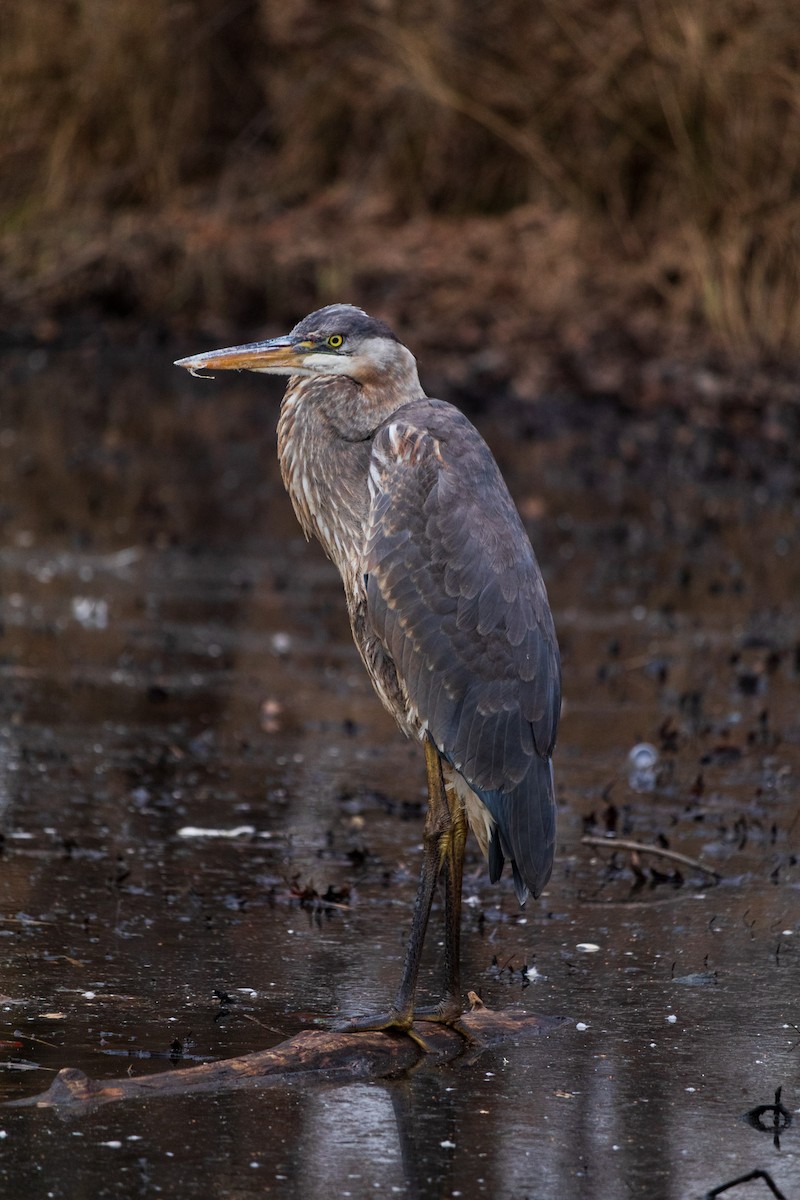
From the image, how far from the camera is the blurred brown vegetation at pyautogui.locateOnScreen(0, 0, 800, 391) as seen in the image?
51.3ft

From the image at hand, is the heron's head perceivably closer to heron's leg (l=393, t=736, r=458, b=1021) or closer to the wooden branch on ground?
heron's leg (l=393, t=736, r=458, b=1021)

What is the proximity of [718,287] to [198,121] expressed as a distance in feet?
23.3

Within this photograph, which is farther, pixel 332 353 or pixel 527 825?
pixel 332 353

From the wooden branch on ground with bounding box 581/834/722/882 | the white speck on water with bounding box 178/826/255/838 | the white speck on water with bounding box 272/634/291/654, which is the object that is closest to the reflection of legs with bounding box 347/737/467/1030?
the wooden branch on ground with bounding box 581/834/722/882

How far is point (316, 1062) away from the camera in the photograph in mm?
4387

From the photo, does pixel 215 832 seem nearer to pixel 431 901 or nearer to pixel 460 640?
pixel 431 901

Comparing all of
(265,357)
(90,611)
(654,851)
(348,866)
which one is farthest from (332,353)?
(90,611)

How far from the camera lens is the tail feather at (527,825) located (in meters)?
4.92

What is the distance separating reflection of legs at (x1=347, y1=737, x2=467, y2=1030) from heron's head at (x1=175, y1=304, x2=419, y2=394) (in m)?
0.99

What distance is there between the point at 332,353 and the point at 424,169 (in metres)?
14.8

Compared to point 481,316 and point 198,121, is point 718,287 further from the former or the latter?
point 198,121

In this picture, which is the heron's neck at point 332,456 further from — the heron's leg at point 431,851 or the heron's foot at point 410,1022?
the heron's foot at point 410,1022

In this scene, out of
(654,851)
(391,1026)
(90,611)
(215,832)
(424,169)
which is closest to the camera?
(391,1026)

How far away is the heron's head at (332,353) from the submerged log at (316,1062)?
1.68 metres
